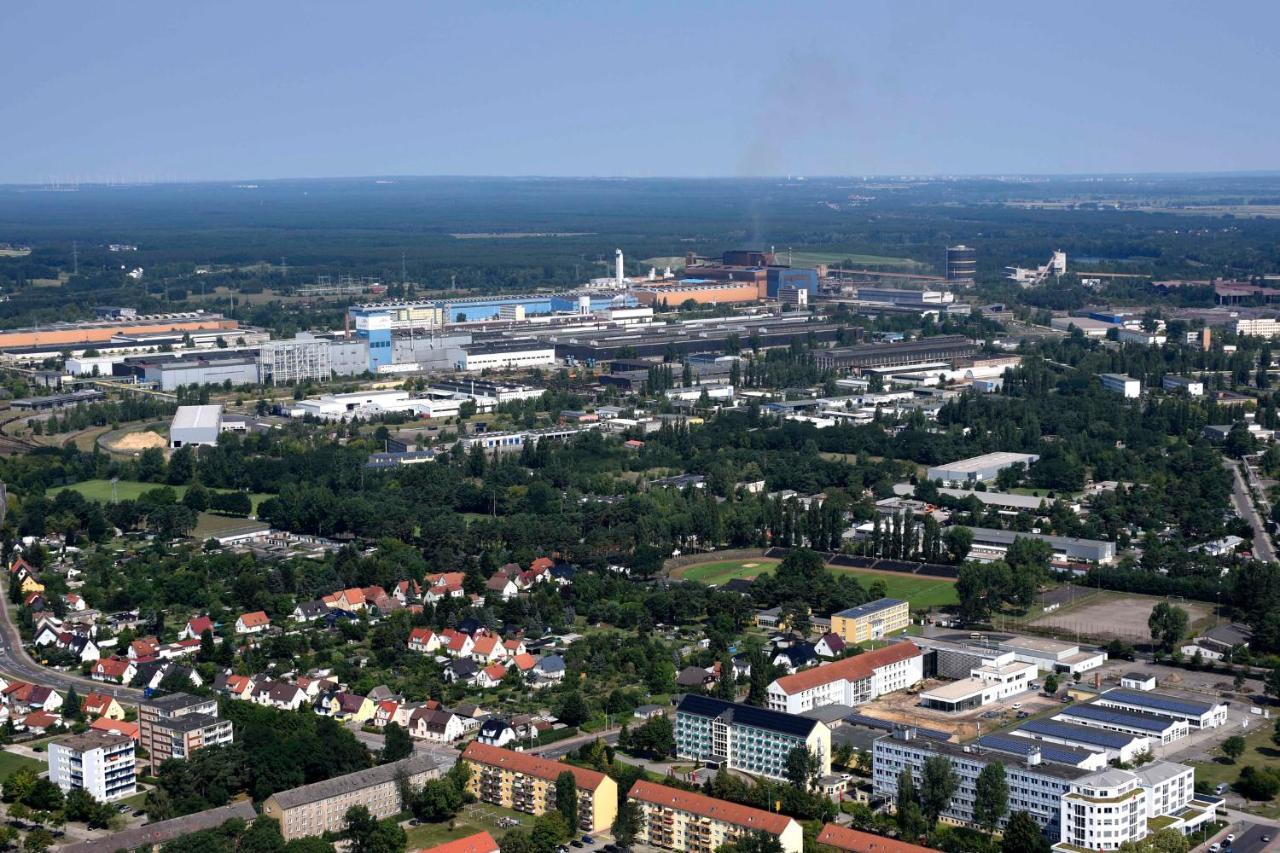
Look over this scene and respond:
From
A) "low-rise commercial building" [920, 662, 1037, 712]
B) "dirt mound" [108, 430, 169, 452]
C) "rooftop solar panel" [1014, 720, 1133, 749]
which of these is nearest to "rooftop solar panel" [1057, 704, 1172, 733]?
"rooftop solar panel" [1014, 720, 1133, 749]

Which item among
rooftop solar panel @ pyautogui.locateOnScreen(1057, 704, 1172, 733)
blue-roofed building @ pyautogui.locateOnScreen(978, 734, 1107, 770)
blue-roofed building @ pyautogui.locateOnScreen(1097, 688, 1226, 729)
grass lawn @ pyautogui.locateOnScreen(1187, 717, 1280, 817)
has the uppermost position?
blue-roofed building @ pyautogui.locateOnScreen(978, 734, 1107, 770)

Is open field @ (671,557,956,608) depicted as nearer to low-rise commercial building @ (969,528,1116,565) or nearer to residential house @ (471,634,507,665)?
low-rise commercial building @ (969,528,1116,565)

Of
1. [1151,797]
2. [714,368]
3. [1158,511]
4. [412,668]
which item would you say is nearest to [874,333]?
[714,368]

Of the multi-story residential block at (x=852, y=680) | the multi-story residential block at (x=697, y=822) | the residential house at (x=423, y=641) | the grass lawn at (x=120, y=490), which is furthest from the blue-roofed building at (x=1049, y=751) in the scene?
the grass lawn at (x=120, y=490)

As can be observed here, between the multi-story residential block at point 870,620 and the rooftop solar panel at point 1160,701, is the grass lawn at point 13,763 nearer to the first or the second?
the multi-story residential block at point 870,620

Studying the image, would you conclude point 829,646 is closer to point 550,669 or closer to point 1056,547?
point 550,669
